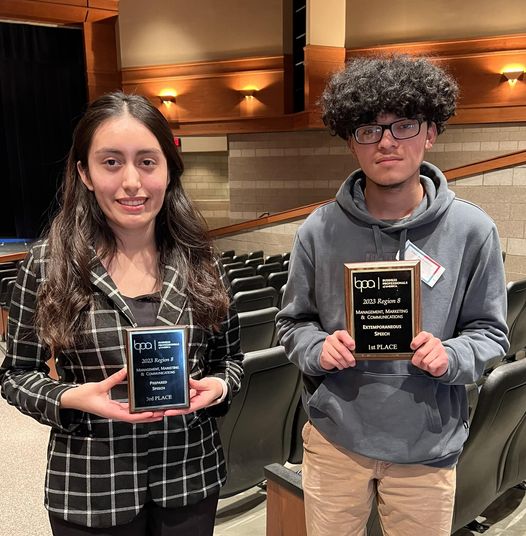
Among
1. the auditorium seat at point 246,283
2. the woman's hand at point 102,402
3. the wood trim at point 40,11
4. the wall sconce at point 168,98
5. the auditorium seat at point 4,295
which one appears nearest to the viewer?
the woman's hand at point 102,402

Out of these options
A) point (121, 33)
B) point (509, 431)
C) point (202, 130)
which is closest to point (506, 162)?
point (509, 431)

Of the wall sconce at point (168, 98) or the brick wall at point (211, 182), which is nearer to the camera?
the wall sconce at point (168, 98)

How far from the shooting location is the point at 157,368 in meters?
1.03

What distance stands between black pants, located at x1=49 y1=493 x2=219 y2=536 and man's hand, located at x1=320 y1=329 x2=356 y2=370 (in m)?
0.43

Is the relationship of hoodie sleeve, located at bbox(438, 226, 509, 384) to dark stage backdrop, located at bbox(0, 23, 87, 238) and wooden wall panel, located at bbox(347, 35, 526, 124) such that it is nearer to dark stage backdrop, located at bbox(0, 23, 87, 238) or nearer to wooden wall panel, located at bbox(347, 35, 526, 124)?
wooden wall panel, located at bbox(347, 35, 526, 124)

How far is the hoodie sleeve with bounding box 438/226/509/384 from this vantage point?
3.76ft

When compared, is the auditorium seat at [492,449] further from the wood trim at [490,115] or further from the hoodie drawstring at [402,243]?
the wood trim at [490,115]

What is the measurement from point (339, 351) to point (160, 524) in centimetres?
55

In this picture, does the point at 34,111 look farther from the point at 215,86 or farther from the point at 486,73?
the point at 486,73

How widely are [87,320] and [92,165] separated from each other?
0.33 m

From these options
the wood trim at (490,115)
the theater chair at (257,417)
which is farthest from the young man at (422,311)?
the wood trim at (490,115)

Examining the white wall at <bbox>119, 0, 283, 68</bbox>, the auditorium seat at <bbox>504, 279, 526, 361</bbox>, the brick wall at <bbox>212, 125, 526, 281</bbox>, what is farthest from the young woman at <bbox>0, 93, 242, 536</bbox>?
the white wall at <bbox>119, 0, 283, 68</bbox>

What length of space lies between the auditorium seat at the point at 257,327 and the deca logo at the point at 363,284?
1651 millimetres

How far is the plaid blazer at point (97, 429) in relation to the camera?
106cm
